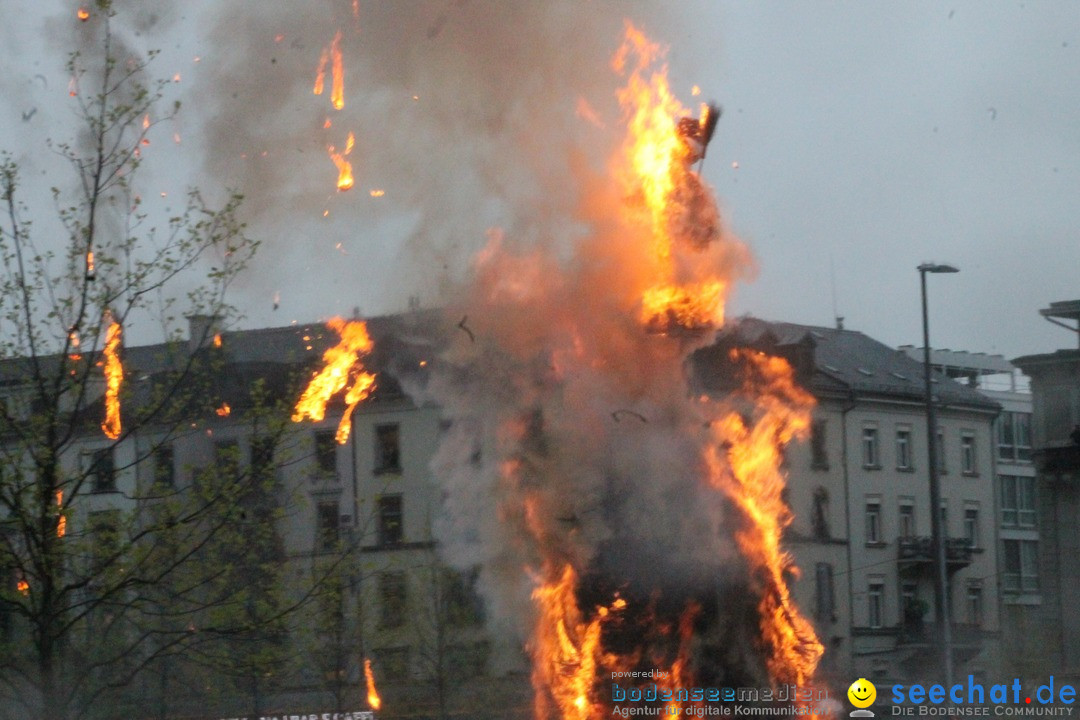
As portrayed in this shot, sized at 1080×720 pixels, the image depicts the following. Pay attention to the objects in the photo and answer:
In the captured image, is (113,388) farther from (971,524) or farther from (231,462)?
(971,524)

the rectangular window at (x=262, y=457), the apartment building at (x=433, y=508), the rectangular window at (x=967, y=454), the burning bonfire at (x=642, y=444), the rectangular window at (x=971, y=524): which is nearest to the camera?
the rectangular window at (x=262, y=457)

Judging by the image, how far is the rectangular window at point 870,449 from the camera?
49.9 meters

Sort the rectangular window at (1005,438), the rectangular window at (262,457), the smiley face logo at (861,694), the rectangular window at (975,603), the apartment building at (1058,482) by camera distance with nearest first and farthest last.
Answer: the rectangular window at (262,457), the smiley face logo at (861,694), the apartment building at (1058,482), the rectangular window at (975,603), the rectangular window at (1005,438)

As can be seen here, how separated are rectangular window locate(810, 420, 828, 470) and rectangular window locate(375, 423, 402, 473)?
15.8 metres

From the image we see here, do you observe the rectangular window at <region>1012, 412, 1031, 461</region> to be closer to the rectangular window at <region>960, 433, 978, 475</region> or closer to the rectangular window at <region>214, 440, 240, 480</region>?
the rectangular window at <region>960, 433, 978, 475</region>

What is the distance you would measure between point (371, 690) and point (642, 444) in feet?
67.8

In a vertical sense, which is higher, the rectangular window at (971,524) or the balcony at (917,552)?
the rectangular window at (971,524)

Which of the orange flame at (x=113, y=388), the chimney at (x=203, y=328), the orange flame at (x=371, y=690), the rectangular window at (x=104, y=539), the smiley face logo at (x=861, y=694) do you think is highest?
the chimney at (x=203, y=328)

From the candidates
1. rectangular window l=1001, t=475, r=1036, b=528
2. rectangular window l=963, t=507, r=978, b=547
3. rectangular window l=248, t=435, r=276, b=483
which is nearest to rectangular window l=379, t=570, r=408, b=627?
rectangular window l=248, t=435, r=276, b=483

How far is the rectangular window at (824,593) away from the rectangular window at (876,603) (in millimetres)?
1679

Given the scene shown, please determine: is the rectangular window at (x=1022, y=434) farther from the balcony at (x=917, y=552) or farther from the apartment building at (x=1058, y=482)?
the apartment building at (x=1058, y=482)

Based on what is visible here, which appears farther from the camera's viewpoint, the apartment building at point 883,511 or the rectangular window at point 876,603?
the rectangular window at point 876,603

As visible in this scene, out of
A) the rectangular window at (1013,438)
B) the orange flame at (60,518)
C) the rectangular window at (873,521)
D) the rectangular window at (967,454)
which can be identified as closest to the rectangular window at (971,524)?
the rectangular window at (967,454)

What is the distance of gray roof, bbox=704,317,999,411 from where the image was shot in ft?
160
